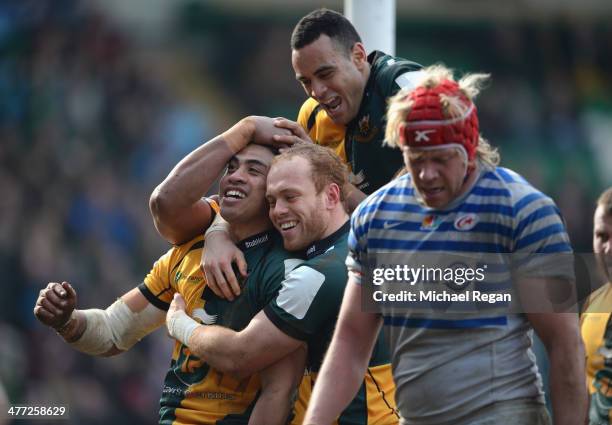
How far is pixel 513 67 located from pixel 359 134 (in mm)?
→ 6732

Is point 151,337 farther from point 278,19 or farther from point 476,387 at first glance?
point 476,387

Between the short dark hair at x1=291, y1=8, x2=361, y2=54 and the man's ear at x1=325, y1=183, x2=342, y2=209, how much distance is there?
2.76 feet

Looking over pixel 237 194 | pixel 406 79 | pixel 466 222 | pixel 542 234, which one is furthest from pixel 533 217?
pixel 237 194

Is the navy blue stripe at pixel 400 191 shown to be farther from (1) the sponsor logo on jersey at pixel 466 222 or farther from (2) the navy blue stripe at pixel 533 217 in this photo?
(2) the navy blue stripe at pixel 533 217

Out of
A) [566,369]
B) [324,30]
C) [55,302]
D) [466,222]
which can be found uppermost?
[324,30]

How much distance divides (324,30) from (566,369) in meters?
2.33

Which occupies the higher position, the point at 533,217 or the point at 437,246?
the point at 533,217

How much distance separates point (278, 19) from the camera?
1109 centimetres

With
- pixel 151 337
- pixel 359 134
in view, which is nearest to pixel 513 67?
pixel 151 337

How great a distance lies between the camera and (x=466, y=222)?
147 inches

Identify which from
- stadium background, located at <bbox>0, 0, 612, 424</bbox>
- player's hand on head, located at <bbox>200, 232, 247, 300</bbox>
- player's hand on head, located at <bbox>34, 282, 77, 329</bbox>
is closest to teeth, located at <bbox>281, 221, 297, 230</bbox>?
player's hand on head, located at <bbox>200, 232, 247, 300</bbox>

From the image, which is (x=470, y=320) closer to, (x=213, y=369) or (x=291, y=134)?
(x=213, y=369)

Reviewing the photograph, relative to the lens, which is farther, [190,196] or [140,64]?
[140,64]

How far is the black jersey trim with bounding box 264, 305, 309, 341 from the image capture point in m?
4.46
